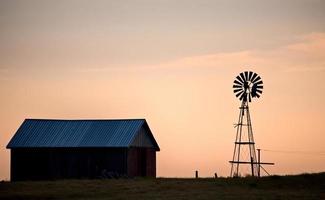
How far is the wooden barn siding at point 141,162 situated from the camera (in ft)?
215

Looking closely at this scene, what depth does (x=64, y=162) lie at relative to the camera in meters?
66.3

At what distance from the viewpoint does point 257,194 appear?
47531mm

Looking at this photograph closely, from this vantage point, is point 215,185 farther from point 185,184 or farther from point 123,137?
point 123,137

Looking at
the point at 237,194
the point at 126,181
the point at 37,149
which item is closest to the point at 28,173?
the point at 37,149

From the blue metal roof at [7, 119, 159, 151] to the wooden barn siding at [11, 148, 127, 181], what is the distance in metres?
0.55

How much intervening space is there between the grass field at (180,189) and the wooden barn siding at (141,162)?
342 inches

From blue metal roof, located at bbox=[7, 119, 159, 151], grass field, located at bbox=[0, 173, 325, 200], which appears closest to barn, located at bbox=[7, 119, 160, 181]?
blue metal roof, located at bbox=[7, 119, 159, 151]

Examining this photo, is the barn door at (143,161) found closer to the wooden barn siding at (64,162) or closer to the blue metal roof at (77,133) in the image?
the blue metal roof at (77,133)

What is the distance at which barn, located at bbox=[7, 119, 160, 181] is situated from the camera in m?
65.1

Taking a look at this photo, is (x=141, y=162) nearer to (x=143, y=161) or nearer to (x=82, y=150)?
(x=143, y=161)

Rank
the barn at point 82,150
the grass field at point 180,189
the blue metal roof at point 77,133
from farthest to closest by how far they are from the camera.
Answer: the blue metal roof at point 77,133 → the barn at point 82,150 → the grass field at point 180,189

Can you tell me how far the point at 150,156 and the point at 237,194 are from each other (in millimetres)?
22443

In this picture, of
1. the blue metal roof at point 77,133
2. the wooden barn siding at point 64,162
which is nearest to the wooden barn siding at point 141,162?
the wooden barn siding at point 64,162

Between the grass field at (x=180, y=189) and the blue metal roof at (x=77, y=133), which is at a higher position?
the blue metal roof at (x=77, y=133)
